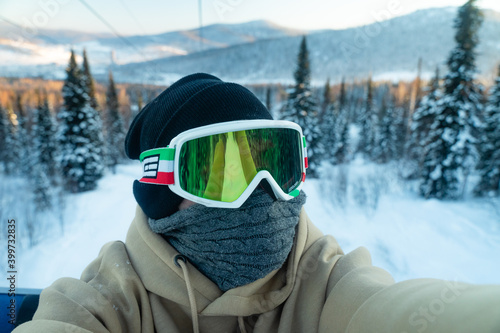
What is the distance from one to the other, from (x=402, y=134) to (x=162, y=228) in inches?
1665

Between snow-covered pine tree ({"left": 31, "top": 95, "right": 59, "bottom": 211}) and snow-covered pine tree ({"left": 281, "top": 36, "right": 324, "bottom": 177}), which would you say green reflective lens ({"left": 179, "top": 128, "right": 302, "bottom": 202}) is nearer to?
snow-covered pine tree ({"left": 281, "top": 36, "right": 324, "bottom": 177})

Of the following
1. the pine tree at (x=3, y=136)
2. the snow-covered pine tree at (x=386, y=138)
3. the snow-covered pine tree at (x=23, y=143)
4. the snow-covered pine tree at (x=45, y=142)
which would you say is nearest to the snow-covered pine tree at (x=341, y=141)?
the snow-covered pine tree at (x=386, y=138)

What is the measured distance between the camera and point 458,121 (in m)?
15.3

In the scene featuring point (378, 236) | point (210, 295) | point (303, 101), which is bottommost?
point (378, 236)

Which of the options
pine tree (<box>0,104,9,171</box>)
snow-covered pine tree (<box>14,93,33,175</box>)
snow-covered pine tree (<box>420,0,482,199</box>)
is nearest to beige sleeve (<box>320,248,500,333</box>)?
snow-covered pine tree (<box>420,0,482,199</box>)

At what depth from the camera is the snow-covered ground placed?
5.91 m

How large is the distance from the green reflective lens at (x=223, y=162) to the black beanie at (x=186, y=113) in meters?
0.11

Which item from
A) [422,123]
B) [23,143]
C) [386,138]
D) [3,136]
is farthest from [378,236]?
[23,143]

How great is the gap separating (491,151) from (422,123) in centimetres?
455

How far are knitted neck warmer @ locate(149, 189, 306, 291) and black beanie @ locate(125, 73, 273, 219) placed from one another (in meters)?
0.13

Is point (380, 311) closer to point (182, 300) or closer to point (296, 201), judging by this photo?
point (296, 201)

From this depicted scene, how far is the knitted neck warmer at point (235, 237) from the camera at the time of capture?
3.82ft

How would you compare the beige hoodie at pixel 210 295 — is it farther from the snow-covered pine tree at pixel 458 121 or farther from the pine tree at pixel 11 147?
the pine tree at pixel 11 147

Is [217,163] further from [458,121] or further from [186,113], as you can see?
[458,121]
